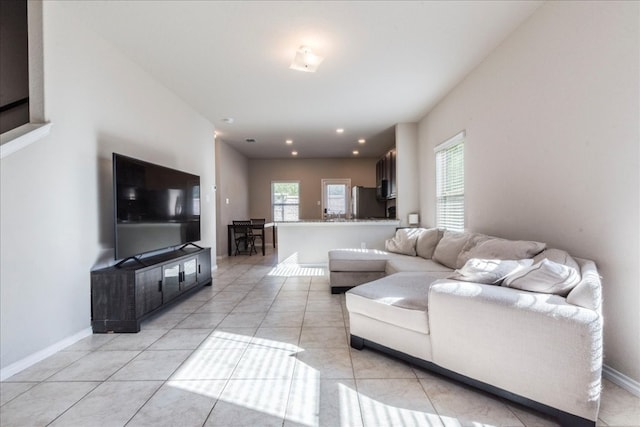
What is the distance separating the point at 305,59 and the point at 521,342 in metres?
2.83

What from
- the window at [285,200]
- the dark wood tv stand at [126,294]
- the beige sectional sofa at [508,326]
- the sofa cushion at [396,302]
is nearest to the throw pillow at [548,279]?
the beige sectional sofa at [508,326]

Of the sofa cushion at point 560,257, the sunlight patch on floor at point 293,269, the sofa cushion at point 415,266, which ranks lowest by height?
the sunlight patch on floor at point 293,269

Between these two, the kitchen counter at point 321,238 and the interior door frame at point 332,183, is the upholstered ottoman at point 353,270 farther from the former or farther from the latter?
the interior door frame at point 332,183

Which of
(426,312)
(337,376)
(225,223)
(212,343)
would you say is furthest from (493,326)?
(225,223)

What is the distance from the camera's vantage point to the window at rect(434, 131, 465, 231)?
12.7ft

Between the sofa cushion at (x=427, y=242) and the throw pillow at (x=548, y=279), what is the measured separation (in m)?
1.92

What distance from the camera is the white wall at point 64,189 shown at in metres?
1.91

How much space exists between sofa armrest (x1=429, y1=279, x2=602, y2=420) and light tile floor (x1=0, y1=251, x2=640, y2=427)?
0.18m

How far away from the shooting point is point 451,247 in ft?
10.2

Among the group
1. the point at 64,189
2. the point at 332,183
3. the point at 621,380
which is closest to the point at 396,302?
the point at 621,380

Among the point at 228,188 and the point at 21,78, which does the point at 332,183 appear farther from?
the point at 21,78

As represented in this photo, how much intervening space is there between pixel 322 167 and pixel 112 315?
23.1 ft

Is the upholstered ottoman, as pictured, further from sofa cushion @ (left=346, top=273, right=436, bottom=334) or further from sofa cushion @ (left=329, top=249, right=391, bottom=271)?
sofa cushion @ (left=346, top=273, right=436, bottom=334)

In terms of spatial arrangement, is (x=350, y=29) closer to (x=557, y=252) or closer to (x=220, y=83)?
(x=220, y=83)
